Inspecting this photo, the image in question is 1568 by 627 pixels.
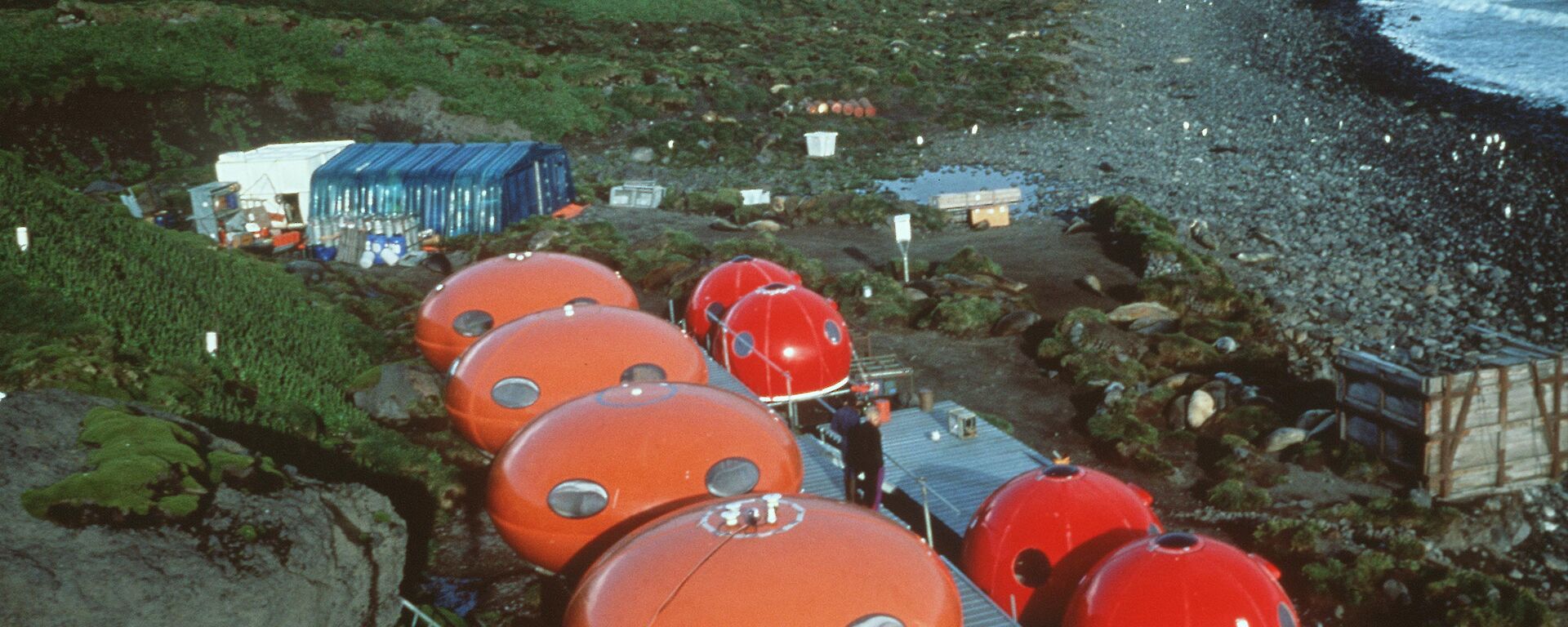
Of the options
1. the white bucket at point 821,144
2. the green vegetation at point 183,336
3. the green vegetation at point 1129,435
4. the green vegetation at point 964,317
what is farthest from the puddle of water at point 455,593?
the white bucket at point 821,144

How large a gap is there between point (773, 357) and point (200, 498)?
32.1ft

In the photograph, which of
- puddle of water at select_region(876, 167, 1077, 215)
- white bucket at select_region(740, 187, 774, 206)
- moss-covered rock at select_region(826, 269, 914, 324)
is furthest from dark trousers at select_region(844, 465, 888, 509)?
puddle of water at select_region(876, 167, 1077, 215)

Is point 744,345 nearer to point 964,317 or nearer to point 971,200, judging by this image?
point 964,317

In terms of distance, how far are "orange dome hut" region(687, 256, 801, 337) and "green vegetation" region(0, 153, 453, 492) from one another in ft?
18.6

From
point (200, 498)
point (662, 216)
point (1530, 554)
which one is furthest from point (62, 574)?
point (662, 216)

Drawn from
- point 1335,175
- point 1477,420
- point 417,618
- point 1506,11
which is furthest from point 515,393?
point 1506,11

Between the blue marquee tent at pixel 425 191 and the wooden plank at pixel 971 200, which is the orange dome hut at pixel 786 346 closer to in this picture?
the blue marquee tent at pixel 425 191

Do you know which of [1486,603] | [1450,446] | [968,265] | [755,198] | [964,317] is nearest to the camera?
[1486,603]

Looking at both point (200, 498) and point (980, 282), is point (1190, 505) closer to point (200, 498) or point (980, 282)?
point (980, 282)

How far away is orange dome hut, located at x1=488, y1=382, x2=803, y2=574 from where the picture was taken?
12.3m

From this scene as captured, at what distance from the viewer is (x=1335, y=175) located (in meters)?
44.1

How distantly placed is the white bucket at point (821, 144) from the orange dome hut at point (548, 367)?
121ft

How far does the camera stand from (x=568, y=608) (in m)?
10.4

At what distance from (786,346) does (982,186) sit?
29.1 meters
